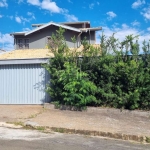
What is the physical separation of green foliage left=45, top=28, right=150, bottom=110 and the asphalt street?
9.89ft

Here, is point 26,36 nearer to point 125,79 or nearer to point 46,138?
point 125,79

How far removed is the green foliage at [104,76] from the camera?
8617 mm

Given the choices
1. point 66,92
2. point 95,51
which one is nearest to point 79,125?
point 66,92

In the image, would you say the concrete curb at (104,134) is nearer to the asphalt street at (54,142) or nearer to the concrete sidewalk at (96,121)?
the concrete sidewalk at (96,121)

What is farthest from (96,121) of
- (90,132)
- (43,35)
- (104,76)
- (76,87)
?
(43,35)

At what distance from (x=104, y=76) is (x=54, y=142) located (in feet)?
15.2

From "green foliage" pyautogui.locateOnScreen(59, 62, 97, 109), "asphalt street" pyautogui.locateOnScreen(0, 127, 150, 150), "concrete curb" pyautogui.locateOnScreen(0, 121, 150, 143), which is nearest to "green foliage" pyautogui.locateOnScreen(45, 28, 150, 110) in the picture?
"green foliage" pyautogui.locateOnScreen(59, 62, 97, 109)

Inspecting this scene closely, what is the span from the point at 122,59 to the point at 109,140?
172 inches

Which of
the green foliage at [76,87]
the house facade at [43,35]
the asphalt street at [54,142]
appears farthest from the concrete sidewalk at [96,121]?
the house facade at [43,35]

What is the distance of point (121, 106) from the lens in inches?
348

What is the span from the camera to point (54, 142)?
17.5 feet

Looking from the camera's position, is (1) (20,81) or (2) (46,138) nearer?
(2) (46,138)

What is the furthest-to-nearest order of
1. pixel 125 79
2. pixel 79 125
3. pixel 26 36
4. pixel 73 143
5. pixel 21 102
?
pixel 26 36 → pixel 21 102 → pixel 125 79 → pixel 79 125 → pixel 73 143

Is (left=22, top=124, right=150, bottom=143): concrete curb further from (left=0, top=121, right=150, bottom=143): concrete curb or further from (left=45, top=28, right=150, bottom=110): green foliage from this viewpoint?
(left=45, top=28, right=150, bottom=110): green foliage
